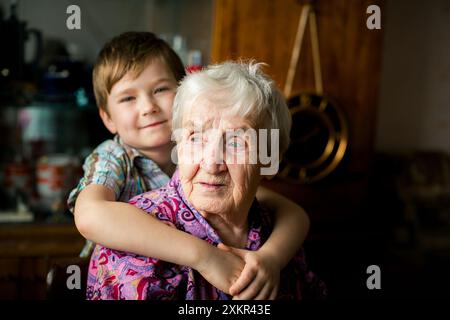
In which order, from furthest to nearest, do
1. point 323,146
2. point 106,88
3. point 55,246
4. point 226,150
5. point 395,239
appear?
point 395,239 < point 323,146 < point 55,246 < point 106,88 < point 226,150

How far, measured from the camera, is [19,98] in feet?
7.11

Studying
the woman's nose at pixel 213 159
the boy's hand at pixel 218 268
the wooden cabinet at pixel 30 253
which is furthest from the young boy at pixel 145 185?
the wooden cabinet at pixel 30 253

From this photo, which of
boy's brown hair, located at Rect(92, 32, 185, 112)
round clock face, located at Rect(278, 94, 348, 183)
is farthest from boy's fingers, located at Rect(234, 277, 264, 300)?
round clock face, located at Rect(278, 94, 348, 183)

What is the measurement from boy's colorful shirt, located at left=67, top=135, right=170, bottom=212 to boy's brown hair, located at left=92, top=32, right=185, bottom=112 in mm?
124

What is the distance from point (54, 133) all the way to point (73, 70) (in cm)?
46

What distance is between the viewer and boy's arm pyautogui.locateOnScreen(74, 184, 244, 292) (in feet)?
2.99

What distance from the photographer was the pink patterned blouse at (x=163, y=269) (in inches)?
36.8

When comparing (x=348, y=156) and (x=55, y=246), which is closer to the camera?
(x=55, y=246)

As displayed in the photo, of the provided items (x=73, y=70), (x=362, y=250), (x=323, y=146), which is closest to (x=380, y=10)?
(x=323, y=146)

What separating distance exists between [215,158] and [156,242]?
0.19 meters

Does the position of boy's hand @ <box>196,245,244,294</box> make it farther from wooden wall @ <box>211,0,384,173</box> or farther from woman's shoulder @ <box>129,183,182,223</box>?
wooden wall @ <box>211,0,384,173</box>

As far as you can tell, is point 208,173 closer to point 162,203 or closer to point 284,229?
point 162,203

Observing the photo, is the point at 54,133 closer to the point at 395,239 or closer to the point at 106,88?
the point at 106,88

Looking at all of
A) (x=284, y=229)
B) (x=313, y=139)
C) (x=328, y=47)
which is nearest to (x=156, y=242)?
(x=284, y=229)
